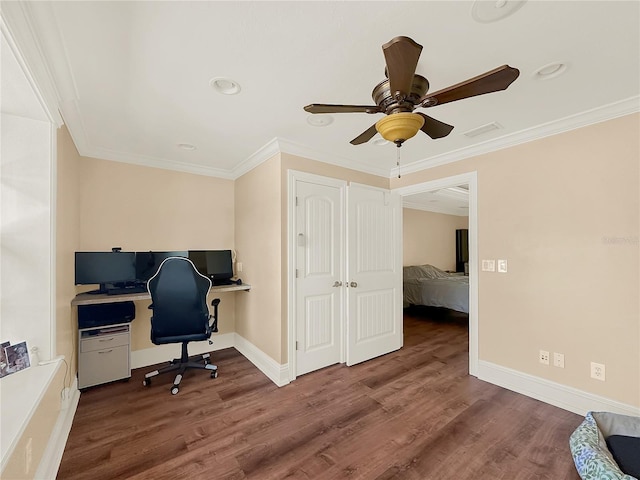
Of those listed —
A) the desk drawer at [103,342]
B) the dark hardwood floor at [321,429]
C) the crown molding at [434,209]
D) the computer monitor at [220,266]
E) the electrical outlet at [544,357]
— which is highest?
the crown molding at [434,209]

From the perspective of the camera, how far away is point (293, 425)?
2.09m

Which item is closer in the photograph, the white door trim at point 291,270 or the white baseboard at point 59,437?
the white baseboard at point 59,437

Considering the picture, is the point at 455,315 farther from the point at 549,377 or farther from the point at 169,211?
the point at 169,211

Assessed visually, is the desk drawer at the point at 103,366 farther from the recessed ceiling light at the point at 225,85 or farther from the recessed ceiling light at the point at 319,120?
the recessed ceiling light at the point at 319,120

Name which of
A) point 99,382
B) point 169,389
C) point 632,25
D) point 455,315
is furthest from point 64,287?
point 455,315

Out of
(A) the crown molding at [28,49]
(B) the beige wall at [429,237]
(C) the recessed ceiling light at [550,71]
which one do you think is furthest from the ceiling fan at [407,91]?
(B) the beige wall at [429,237]

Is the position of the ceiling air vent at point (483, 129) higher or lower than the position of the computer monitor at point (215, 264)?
higher

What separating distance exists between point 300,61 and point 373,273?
8.07 feet

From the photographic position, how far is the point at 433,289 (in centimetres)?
518

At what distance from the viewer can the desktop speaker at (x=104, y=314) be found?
2.61 metres

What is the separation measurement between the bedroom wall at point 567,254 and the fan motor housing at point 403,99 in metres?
1.79

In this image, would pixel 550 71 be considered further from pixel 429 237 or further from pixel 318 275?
pixel 429 237

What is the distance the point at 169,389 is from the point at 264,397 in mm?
962

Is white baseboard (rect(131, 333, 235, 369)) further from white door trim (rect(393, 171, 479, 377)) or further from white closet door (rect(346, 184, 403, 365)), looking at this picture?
white door trim (rect(393, 171, 479, 377))
